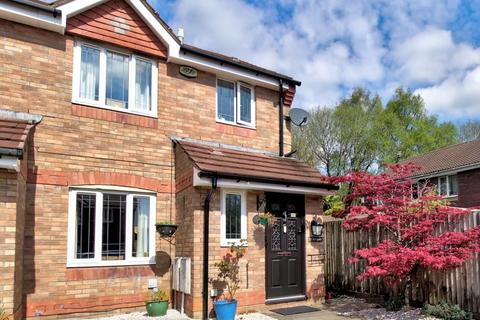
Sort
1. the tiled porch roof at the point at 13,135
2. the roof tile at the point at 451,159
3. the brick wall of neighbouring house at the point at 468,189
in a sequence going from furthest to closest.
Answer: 1. the roof tile at the point at 451,159
2. the brick wall of neighbouring house at the point at 468,189
3. the tiled porch roof at the point at 13,135

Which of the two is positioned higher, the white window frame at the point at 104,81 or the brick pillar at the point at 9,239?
the white window frame at the point at 104,81

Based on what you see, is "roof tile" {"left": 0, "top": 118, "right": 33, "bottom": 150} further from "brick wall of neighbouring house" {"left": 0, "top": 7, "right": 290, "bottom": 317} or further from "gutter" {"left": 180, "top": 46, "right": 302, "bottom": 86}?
"gutter" {"left": 180, "top": 46, "right": 302, "bottom": 86}

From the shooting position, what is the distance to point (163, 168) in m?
10.3

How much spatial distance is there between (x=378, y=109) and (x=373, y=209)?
88.6 ft

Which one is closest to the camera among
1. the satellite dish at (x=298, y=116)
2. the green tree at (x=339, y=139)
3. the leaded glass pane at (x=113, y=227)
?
the leaded glass pane at (x=113, y=227)

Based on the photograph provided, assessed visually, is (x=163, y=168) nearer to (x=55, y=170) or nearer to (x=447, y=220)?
(x=55, y=170)

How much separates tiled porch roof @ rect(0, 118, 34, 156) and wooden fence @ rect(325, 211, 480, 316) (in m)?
8.09

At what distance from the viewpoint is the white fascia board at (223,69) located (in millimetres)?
10841

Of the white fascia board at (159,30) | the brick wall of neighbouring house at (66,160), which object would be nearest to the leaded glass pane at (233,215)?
the brick wall of neighbouring house at (66,160)

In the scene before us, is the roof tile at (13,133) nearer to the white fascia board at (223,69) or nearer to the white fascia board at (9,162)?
the white fascia board at (9,162)

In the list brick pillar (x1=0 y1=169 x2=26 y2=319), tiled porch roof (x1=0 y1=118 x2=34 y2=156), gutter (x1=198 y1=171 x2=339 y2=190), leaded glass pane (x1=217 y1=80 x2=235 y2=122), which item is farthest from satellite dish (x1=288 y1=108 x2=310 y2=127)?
brick pillar (x1=0 y1=169 x2=26 y2=319)

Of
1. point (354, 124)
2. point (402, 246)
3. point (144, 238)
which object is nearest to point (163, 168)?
point (144, 238)

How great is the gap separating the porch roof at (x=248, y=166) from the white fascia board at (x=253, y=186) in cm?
9

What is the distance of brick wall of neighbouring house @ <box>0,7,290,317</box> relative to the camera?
855cm
